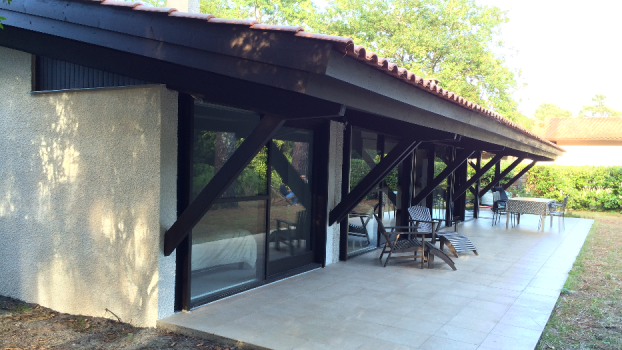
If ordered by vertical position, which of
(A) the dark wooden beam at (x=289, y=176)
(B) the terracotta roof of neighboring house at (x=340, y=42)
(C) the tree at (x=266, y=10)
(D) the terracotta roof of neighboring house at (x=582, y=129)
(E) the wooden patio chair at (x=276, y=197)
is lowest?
(E) the wooden patio chair at (x=276, y=197)

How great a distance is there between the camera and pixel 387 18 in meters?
24.3

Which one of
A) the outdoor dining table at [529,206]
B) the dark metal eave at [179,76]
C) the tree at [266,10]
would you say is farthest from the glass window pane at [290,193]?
the tree at [266,10]

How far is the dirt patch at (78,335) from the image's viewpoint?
4.12 m

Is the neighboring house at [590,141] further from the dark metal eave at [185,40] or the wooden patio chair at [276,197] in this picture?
the dark metal eave at [185,40]

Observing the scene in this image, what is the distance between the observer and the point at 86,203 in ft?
15.8

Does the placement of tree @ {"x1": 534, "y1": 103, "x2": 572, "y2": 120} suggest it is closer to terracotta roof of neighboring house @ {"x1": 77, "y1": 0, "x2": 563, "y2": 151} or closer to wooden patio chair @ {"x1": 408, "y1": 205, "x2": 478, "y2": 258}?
wooden patio chair @ {"x1": 408, "y1": 205, "x2": 478, "y2": 258}

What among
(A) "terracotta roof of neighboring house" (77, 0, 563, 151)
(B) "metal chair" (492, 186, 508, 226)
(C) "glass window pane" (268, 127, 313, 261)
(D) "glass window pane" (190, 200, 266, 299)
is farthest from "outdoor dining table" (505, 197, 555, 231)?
(D) "glass window pane" (190, 200, 266, 299)

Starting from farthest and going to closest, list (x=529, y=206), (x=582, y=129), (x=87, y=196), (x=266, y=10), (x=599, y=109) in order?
(x=599, y=109) → (x=582, y=129) → (x=266, y=10) → (x=529, y=206) → (x=87, y=196)

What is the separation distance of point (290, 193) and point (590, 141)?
86.2ft

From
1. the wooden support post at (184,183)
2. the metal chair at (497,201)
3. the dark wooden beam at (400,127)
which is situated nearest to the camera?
the wooden support post at (184,183)

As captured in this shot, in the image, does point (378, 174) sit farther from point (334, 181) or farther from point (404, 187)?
point (404, 187)

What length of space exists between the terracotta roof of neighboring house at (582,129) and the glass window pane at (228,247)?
26.6m

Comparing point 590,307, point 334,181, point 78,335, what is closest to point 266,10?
point 334,181

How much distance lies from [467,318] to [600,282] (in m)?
3.11
